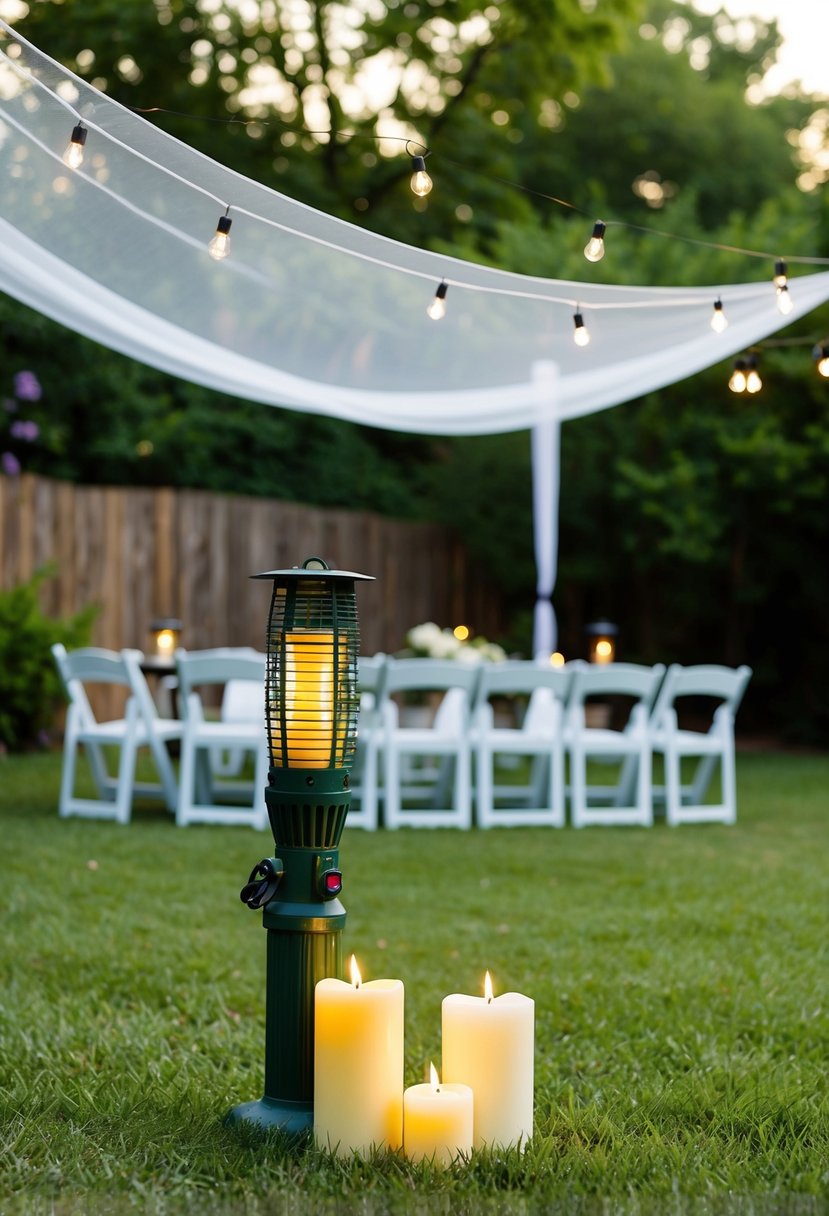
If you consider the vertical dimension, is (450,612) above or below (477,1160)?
above

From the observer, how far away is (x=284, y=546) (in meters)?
11.9

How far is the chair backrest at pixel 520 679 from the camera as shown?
7027mm

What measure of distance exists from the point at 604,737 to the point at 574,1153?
5.15m

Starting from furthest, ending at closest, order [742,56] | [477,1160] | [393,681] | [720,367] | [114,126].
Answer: [742,56] < [720,367] < [393,681] < [114,126] < [477,1160]

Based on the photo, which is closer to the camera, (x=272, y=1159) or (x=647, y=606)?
(x=272, y=1159)

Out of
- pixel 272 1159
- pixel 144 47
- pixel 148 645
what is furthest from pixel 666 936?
pixel 144 47

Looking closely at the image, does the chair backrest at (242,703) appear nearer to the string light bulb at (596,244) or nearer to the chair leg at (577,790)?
the chair leg at (577,790)

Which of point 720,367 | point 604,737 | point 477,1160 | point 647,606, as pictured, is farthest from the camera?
point 647,606

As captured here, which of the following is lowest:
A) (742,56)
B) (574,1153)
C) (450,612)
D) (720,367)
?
(574,1153)

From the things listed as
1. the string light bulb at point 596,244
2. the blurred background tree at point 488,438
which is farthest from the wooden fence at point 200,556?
the string light bulb at point 596,244

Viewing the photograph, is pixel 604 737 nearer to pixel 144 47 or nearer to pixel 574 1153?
pixel 574 1153

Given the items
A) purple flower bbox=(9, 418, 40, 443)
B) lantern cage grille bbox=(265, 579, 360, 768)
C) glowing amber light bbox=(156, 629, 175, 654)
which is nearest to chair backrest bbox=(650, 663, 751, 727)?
glowing amber light bbox=(156, 629, 175, 654)

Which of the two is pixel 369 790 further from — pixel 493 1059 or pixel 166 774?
pixel 493 1059

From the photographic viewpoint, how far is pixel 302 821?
2.57 m
